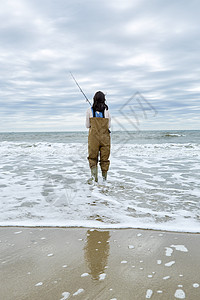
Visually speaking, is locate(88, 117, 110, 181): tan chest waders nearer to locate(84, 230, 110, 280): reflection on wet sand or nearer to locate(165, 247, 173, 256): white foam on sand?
locate(84, 230, 110, 280): reflection on wet sand

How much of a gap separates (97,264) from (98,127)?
10.7 feet

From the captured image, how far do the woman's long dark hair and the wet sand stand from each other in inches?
110

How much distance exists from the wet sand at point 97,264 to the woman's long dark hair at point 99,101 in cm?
279

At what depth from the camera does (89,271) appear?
177 centimetres

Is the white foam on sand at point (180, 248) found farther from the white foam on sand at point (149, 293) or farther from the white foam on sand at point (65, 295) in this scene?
the white foam on sand at point (65, 295)

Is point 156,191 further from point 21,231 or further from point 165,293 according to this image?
point 165,293

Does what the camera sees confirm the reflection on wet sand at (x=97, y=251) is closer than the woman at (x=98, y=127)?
Yes

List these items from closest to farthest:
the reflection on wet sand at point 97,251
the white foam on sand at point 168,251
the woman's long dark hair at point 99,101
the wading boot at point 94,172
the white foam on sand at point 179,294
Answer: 1. the white foam on sand at point 179,294
2. the reflection on wet sand at point 97,251
3. the white foam on sand at point 168,251
4. the woman's long dark hair at point 99,101
5. the wading boot at point 94,172

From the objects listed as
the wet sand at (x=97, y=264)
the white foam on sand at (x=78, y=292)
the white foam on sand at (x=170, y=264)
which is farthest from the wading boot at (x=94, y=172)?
the white foam on sand at (x=78, y=292)

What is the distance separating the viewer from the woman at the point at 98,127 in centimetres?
481

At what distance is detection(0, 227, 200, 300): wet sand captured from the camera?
153 cm

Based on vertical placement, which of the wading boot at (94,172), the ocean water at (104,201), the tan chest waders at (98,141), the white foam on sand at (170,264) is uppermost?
the tan chest waders at (98,141)

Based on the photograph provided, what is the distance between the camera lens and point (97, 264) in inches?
A: 73.7

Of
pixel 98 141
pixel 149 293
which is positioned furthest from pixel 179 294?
pixel 98 141
